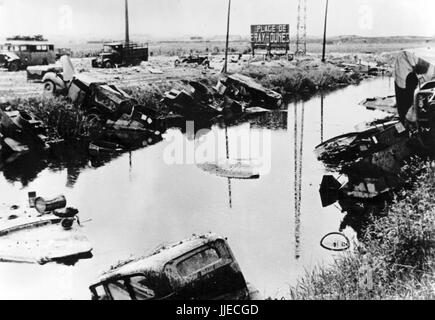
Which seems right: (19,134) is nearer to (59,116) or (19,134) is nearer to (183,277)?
(59,116)

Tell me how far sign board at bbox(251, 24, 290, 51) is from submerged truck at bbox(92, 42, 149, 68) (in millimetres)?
17078

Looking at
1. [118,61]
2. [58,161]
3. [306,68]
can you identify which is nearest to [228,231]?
[58,161]

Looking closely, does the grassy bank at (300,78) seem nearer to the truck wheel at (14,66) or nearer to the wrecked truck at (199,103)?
the wrecked truck at (199,103)

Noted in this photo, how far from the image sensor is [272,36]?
1884 inches

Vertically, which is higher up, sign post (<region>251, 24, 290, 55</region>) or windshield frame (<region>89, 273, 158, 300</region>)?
sign post (<region>251, 24, 290, 55</region>)

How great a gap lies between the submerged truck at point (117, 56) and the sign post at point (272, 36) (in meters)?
17.1

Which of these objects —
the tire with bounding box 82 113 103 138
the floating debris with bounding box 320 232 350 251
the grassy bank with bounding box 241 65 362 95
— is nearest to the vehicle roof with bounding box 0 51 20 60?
the tire with bounding box 82 113 103 138

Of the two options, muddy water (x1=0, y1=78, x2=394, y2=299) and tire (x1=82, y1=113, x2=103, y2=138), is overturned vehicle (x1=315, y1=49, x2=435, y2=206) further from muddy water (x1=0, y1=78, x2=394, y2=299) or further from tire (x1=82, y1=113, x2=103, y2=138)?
tire (x1=82, y1=113, x2=103, y2=138)

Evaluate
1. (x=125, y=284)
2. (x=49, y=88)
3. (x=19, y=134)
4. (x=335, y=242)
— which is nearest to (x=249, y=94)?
(x=49, y=88)

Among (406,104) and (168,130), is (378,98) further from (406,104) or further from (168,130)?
(406,104)

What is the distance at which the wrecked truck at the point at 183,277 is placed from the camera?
6.73 meters

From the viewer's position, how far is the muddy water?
8406mm

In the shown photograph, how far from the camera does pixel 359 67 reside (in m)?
41.8

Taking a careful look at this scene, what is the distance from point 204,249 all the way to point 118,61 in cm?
2722
